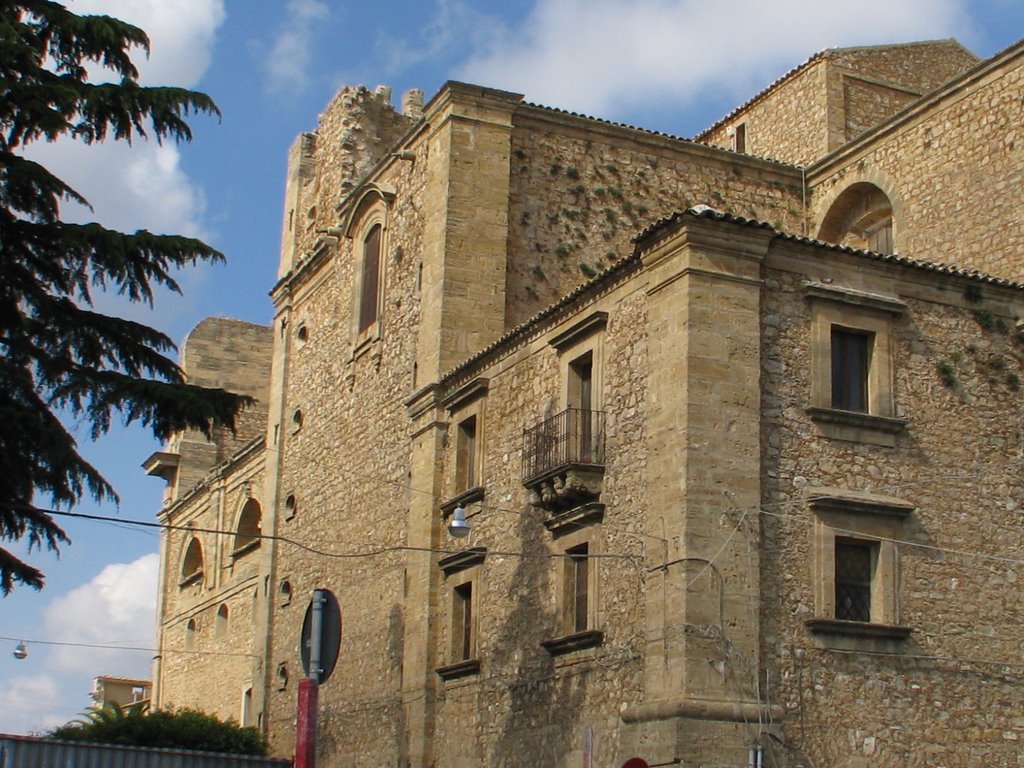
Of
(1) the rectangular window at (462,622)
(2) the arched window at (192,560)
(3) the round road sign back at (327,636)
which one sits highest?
(2) the arched window at (192,560)

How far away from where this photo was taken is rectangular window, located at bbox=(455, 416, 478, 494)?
25.4m

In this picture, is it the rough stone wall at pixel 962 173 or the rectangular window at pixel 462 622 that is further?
the rough stone wall at pixel 962 173

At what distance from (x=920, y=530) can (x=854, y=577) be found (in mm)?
1063

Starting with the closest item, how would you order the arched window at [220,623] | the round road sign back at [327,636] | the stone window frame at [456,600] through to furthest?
the round road sign back at [327,636]
the stone window frame at [456,600]
the arched window at [220,623]

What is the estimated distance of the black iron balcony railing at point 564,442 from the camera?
21344 mm

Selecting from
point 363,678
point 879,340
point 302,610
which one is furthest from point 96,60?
point 302,610

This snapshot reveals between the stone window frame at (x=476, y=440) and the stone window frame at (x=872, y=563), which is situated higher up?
the stone window frame at (x=476, y=440)

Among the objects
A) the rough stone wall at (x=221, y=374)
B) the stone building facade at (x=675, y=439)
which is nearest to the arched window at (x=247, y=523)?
the rough stone wall at (x=221, y=374)

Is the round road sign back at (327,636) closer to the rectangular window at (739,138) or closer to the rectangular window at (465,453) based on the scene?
the rectangular window at (465,453)

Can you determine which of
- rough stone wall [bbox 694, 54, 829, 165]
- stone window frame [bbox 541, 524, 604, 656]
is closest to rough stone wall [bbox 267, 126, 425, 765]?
stone window frame [bbox 541, 524, 604, 656]

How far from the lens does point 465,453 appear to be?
25672 millimetres

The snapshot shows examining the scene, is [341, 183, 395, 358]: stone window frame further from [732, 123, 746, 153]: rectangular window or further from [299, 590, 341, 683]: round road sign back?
[299, 590, 341, 683]: round road sign back

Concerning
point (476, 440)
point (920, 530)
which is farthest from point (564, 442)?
point (920, 530)

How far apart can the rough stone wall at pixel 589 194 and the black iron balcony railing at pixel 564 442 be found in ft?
16.9
